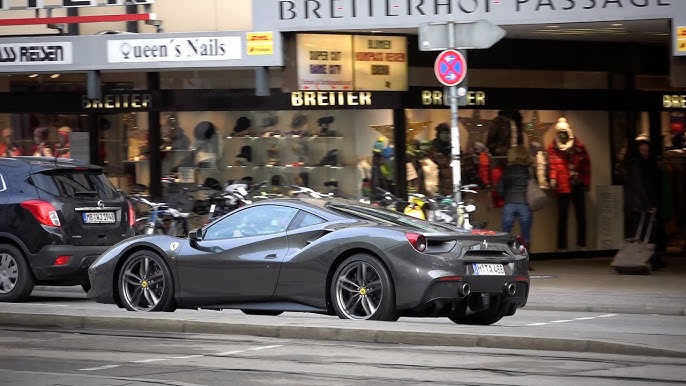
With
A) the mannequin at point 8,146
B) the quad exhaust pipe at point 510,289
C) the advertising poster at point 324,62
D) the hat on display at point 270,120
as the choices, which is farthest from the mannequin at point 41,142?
the quad exhaust pipe at point 510,289

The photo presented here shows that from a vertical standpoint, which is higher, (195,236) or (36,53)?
(36,53)

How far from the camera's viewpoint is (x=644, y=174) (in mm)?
22125

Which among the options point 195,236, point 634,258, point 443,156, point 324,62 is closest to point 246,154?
point 324,62

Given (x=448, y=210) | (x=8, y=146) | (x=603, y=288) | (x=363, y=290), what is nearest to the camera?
(x=363, y=290)

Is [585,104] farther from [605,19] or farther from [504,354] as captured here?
[504,354]

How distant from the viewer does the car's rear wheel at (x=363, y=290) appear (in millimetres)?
12969

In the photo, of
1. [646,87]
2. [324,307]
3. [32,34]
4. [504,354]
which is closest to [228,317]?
[324,307]

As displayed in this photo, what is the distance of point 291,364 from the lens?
10.6 meters

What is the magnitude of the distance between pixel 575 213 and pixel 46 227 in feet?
36.7

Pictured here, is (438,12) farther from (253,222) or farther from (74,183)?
(253,222)

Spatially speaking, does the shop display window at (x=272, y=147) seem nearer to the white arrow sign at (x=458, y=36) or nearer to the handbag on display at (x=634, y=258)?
the handbag on display at (x=634, y=258)

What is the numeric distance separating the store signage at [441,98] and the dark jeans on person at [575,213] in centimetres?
238

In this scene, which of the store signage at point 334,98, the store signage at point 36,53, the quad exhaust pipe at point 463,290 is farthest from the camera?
the store signage at point 334,98

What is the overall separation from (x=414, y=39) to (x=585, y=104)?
362cm
